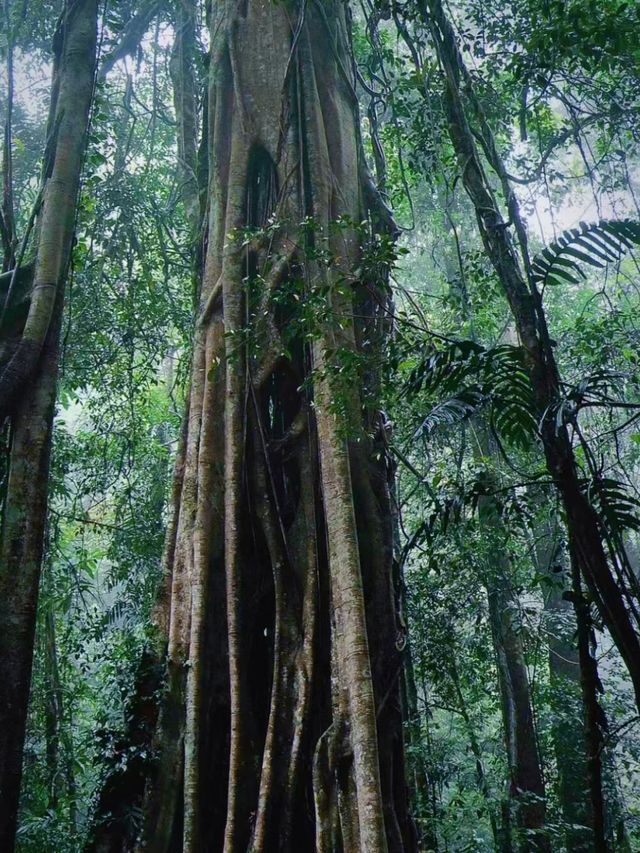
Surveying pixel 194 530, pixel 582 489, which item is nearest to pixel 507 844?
pixel 194 530

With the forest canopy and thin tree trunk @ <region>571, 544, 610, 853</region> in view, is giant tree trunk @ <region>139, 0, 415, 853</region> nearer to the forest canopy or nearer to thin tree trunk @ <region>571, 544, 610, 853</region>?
the forest canopy

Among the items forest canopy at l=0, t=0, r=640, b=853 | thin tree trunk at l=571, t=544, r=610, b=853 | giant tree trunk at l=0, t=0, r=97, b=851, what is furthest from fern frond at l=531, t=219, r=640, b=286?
giant tree trunk at l=0, t=0, r=97, b=851

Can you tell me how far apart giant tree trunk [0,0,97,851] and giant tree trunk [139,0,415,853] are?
1.92ft

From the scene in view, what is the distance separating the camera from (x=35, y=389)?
2.89 m

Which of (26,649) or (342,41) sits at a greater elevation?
(342,41)

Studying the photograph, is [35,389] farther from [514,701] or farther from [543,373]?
[514,701]

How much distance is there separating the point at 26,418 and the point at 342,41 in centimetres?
289

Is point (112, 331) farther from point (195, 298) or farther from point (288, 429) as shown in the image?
point (288, 429)

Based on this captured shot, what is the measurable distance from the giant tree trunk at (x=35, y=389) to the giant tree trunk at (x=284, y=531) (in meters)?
0.59

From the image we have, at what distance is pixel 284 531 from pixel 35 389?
115 centimetres

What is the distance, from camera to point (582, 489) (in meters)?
2.17

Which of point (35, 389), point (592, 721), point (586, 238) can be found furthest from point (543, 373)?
point (35, 389)

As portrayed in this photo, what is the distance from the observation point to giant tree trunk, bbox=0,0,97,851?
2.48 meters

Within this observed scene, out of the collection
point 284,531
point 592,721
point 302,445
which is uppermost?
point 302,445
